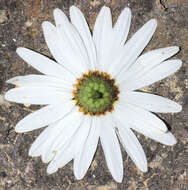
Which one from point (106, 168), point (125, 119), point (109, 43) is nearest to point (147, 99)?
point (125, 119)

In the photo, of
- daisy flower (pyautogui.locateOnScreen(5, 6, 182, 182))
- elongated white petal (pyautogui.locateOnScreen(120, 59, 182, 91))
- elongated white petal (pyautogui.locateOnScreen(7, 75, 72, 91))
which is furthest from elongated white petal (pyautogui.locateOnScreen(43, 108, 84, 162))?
elongated white petal (pyautogui.locateOnScreen(120, 59, 182, 91))

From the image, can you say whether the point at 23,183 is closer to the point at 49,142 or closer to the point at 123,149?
the point at 49,142

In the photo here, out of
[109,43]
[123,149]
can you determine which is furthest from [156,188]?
[109,43]

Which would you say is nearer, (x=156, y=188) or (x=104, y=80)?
(x=104, y=80)

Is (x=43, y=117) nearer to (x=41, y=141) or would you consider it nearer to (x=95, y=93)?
(x=41, y=141)

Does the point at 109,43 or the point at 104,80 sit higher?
the point at 109,43

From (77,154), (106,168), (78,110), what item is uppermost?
(78,110)
